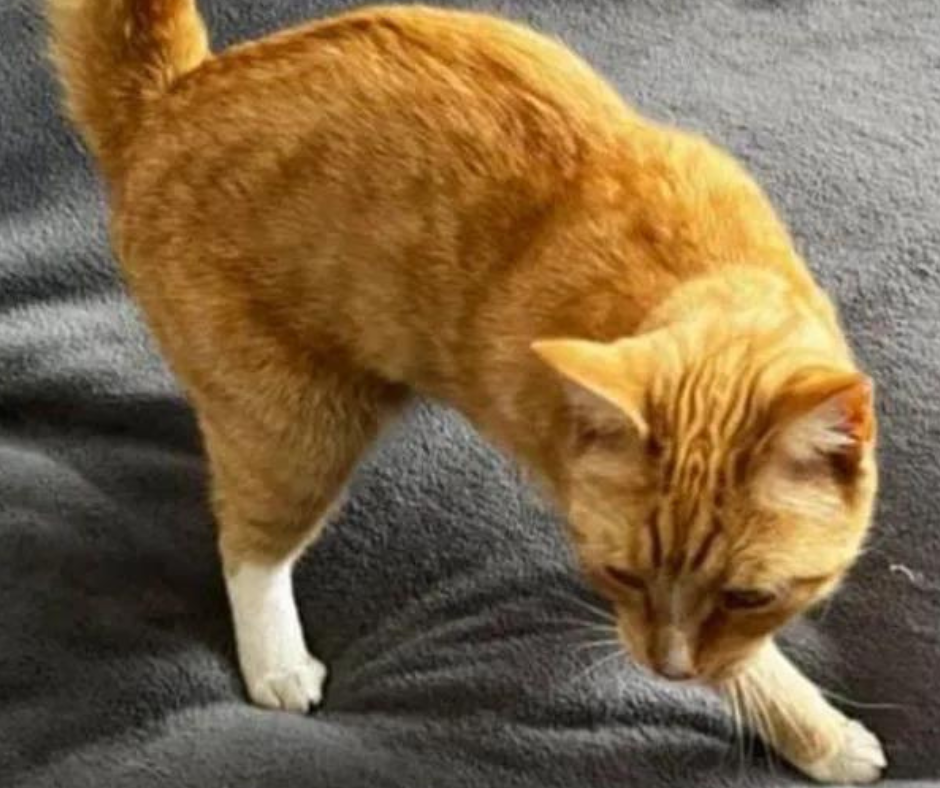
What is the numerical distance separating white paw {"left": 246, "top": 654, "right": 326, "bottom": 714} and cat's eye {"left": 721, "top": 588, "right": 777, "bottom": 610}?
355mm

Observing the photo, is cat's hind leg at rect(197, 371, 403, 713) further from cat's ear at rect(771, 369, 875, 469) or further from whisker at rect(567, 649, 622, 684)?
cat's ear at rect(771, 369, 875, 469)

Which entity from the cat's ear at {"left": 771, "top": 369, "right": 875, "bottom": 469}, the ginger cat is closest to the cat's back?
the ginger cat

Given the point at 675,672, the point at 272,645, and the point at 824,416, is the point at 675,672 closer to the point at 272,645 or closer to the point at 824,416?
the point at 824,416

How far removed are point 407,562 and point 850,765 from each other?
33cm

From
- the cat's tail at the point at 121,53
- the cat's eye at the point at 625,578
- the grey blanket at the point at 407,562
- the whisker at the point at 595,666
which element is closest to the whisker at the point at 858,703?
the grey blanket at the point at 407,562

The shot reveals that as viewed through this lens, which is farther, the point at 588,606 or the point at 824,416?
the point at 588,606

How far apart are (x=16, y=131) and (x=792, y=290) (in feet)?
2.50

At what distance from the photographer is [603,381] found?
1149mm

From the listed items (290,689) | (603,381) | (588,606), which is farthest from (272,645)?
(603,381)

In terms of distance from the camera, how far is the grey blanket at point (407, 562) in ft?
4.66

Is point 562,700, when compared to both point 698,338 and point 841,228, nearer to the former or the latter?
point 698,338

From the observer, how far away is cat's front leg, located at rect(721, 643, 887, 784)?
140 cm

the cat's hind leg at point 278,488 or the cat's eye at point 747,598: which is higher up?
the cat's eye at point 747,598

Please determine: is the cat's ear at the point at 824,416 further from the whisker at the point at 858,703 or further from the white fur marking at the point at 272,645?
the white fur marking at the point at 272,645
